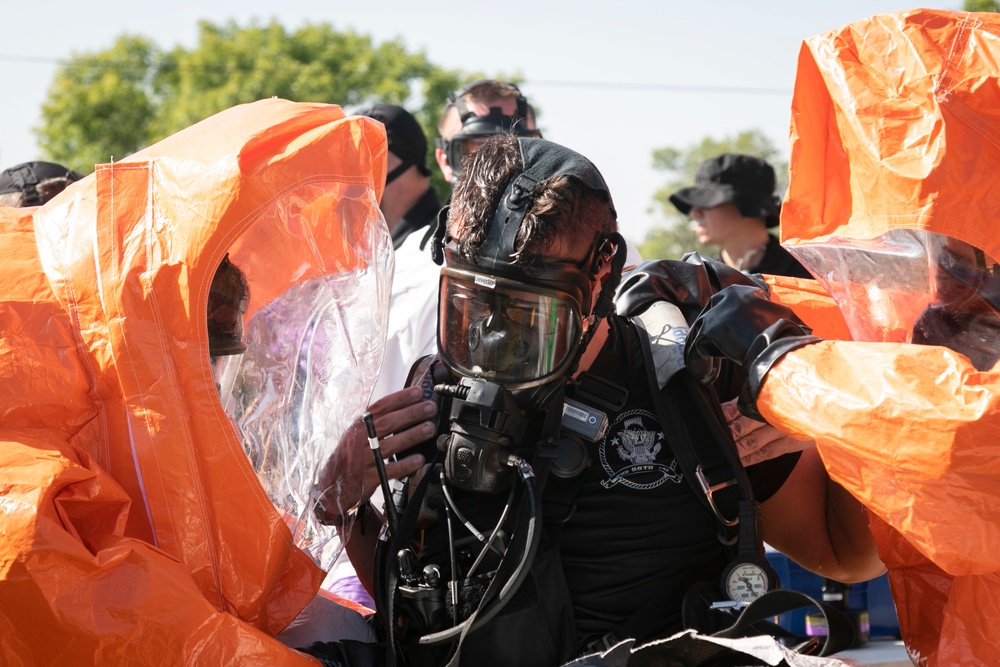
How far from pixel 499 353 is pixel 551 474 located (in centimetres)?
28

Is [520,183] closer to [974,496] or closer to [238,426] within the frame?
[238,426]

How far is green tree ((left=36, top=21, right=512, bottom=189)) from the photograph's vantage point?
2462 cm

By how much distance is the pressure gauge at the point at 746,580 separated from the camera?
192 cm

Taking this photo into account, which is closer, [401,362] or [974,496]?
[974,496]

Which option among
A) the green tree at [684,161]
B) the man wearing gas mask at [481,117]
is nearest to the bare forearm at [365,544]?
the man wearing gas mask at [481,117]

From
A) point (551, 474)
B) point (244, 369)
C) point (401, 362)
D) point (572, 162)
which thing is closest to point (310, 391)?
point (244, 369)

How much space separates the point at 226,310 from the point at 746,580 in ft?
3.70

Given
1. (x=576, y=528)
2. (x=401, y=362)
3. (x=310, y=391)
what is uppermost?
(x=310, y=391)

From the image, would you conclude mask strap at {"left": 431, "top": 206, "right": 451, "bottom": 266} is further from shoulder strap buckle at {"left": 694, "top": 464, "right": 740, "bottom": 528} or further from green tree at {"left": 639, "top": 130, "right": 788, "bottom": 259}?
green tree at {"left": 639, "top": 130, "right": 788, "bottom": 259}

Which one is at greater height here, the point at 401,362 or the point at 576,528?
the point at 576,528

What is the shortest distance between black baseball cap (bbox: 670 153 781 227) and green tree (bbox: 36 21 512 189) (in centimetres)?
1850

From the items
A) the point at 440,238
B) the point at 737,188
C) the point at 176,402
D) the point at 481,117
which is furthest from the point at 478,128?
the point at 176,402

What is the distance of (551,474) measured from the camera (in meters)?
2.05

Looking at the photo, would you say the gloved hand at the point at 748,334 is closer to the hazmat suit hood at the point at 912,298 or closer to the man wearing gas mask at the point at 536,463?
the hazmat suit hood at the point at 912,298
